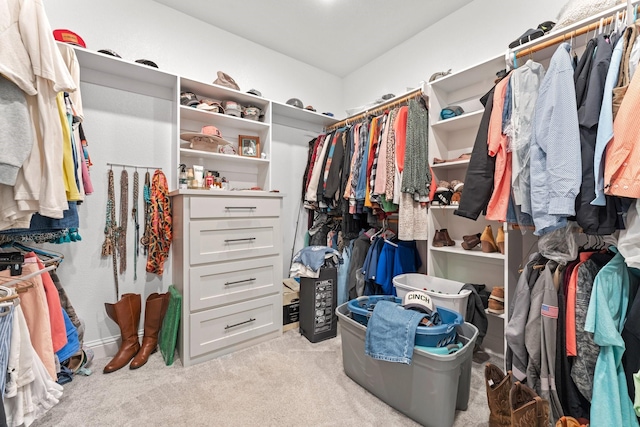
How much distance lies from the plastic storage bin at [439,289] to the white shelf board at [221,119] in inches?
69.4

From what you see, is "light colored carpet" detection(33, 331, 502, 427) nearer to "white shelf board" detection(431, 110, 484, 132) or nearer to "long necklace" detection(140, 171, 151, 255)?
"long necklace" detection(140, 171, 151, 255)

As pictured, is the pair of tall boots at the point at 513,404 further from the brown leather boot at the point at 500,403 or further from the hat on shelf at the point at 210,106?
the hat on shelf at the point at 210,106

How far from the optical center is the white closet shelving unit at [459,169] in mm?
2008

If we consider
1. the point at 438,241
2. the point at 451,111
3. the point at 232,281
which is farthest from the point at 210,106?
the point at 438,241

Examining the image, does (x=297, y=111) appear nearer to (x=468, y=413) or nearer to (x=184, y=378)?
(x=184, y=378)

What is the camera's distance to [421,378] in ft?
4.29

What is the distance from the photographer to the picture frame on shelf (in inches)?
101

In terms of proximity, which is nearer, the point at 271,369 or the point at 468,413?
the point at 468,413

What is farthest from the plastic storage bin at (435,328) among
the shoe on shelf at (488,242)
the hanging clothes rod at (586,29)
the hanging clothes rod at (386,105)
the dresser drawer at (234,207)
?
the hanging clothes rod at (386,105)

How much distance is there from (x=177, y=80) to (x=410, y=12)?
1.93 m

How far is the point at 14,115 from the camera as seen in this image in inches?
39.1

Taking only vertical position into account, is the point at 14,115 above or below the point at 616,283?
above

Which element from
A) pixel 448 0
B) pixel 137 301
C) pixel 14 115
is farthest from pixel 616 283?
pixel 137 301

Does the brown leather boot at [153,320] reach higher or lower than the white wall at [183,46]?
lower
